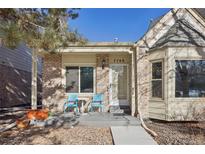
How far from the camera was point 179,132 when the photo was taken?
7.19 metres

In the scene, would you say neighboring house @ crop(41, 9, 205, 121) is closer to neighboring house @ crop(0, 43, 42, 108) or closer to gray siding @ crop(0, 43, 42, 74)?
neighboring house @ crop(0, 43, 42, 108)

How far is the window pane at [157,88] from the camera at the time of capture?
340 inches

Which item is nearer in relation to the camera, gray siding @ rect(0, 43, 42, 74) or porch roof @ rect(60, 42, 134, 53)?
porch roof @ rect(60, 42, 134, 53)

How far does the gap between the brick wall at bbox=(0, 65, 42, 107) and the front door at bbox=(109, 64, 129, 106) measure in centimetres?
635

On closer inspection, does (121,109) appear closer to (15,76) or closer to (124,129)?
(124,129)

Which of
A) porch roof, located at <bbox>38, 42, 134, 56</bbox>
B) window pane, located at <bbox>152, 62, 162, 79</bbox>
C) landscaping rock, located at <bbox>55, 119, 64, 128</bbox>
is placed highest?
porch roof, located at <bbox>38, 42, 134, 56</bbox>

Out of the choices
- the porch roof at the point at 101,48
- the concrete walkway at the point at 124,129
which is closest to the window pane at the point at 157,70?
the porch roof at the point at 101,48

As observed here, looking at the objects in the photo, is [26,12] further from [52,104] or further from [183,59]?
[183,59]

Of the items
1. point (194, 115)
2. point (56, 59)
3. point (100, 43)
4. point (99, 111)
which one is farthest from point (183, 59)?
point (56, 59)

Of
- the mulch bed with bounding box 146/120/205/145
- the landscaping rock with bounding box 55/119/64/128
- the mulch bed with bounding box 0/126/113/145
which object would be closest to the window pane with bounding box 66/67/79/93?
the landscaping rock with bounding box 55/119/64/128

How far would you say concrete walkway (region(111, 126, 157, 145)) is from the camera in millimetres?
5789

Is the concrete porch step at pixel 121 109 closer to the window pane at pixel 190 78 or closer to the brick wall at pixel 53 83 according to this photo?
the brick wall at pixel 53 83

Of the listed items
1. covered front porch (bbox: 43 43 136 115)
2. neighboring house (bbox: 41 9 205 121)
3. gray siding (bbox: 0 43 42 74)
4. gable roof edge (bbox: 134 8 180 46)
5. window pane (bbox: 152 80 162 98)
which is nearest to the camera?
neighboring house (bbox: 41 9 205 121)
